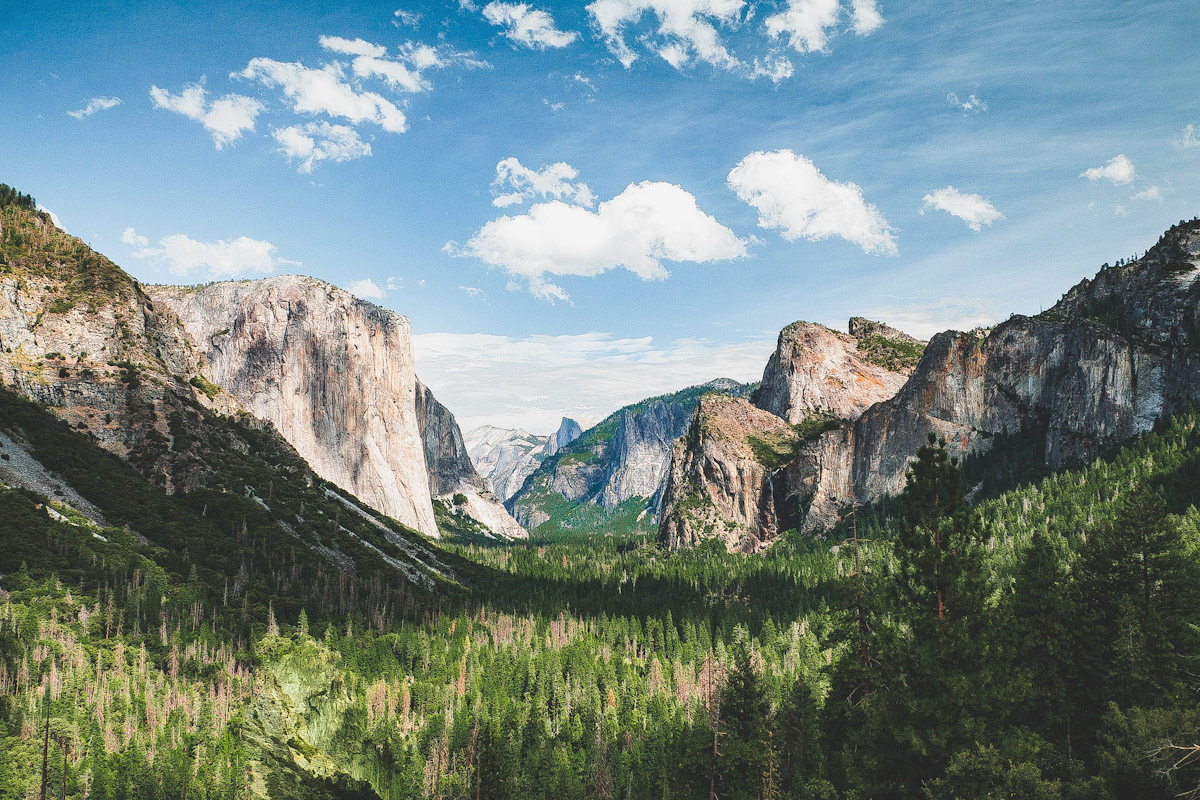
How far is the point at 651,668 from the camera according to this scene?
320ft

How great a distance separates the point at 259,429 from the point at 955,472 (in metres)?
181

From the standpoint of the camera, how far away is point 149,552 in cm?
10306

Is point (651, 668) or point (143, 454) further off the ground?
point (143, 454)

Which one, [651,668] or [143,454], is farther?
[143,454]

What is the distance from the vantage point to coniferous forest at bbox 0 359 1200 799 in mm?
24453

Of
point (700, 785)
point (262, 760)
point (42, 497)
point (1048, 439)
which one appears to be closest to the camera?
point (262, 760)

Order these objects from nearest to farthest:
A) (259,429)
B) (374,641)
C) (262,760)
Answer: (262,760) → (374,641) → (259,429)

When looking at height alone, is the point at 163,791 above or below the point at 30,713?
below

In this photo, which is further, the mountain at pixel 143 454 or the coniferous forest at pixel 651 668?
the mountain at pixel 143 454

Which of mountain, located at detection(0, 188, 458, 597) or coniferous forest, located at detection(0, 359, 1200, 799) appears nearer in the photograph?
coniferous forest, located at detection(0, 359, 1200, 799)

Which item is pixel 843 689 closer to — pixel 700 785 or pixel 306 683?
pixel 700 785

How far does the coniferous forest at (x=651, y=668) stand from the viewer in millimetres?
24453

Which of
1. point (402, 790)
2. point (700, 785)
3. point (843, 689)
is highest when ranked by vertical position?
point (843, 689)

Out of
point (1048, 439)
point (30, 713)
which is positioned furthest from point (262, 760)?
point (1048, 439)
